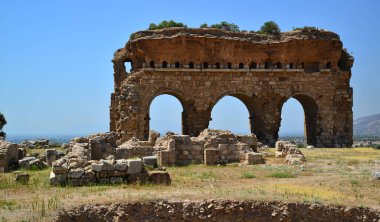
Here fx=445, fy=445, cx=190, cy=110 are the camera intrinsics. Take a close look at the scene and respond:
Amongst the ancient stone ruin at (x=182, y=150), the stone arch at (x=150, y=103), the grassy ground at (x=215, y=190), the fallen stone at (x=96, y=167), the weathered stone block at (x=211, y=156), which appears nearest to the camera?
the grassy ground at (x=215, y=190)

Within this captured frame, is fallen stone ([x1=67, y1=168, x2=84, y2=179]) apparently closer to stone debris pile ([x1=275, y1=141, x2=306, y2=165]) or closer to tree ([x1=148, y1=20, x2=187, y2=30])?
stone debris pile ([x1=275, y1=141, x2=306, y2=165])

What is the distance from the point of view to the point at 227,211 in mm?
9430

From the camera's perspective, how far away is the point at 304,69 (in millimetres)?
30391

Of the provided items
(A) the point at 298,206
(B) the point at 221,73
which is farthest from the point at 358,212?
(B) the point at 221,73

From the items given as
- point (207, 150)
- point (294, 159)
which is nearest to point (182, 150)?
point (207, 150)

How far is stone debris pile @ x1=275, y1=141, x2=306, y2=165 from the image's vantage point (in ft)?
56.0

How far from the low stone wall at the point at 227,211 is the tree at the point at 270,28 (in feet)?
76.7

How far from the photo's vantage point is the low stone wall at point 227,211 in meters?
9.14

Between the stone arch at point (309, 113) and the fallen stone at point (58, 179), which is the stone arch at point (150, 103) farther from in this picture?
the fallen stone at point (58, 179)

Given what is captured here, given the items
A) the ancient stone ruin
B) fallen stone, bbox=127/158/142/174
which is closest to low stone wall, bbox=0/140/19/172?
the ancient stone ruin

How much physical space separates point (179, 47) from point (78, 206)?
2091cm

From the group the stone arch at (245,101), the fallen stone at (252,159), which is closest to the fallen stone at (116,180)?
the fallen stone at (252,159)

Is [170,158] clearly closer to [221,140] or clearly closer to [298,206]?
[221,140]

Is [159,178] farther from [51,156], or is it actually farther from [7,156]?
[51,156]
